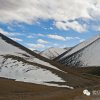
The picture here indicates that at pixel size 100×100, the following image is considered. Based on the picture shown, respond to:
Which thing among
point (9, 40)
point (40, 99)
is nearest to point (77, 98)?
point (40, 99)

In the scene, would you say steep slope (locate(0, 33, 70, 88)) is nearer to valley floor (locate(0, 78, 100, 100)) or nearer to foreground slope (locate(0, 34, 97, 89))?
foreground slope (locate(0, 34, 97, 89))

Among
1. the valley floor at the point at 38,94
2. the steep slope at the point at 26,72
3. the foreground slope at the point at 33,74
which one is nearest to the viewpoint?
the valley floor at the point at 38,94

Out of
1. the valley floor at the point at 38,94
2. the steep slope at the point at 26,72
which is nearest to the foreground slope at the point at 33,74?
the steep slope at the point at 26,72

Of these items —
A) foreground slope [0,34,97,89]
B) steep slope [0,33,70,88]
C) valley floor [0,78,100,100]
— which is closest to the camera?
valley floor [0,78,100,100]

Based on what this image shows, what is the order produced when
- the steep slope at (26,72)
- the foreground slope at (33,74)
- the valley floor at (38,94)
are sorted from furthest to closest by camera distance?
the steep slope at (26,72)
the foreground slope at (33,74)
the valley floor at (38,94)

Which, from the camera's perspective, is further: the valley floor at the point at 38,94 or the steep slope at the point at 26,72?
the steep slope at the point at 26,72

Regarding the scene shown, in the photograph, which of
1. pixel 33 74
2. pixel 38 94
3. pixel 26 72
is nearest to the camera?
pixel 38 94

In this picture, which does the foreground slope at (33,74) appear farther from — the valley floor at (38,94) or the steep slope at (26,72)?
the valley floor at (38,94)

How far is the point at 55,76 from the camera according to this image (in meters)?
111

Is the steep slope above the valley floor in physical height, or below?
above

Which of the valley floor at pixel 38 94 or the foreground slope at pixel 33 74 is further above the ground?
the foreground slope at pixel 33 74

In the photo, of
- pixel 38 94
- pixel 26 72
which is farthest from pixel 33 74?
pixel 38 94

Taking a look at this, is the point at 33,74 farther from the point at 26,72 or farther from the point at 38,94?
the point at 38,94

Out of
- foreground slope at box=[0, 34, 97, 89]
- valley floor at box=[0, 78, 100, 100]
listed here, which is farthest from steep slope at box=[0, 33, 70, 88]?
valley floor at box=[0, 78, 100, 100]
